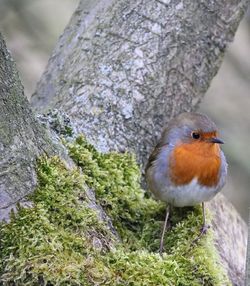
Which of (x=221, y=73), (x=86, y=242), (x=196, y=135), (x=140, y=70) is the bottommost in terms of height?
(x=86, y=242)

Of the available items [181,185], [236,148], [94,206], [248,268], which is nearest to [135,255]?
[94,206]

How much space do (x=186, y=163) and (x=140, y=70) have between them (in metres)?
0.73

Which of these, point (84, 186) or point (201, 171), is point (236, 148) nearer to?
point (201, 171)

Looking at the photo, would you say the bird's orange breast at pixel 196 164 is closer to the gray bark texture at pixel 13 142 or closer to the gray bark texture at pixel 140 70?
the gray bark texture at pixel 140 70

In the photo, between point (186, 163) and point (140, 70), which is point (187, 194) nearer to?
point (186, 163)

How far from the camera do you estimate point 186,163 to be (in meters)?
4.07

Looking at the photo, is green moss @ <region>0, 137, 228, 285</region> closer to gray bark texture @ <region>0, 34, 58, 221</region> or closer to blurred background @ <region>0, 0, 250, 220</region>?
gray bark texture @ <region>0, 34, 58, 221</region>

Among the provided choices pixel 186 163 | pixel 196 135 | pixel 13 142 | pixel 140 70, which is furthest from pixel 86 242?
pixel 140 70

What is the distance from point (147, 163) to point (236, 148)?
2.39 metres

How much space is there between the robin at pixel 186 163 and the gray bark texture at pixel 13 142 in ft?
4.27

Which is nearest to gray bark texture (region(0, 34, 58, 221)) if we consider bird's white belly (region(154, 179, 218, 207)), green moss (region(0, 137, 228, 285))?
green moss (region(0, 137, 228, 285))

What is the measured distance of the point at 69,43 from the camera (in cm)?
470

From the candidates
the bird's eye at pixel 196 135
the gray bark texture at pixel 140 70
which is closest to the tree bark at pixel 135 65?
the gray bark texture at pixel 140 70

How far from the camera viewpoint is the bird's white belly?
394 centimetres
